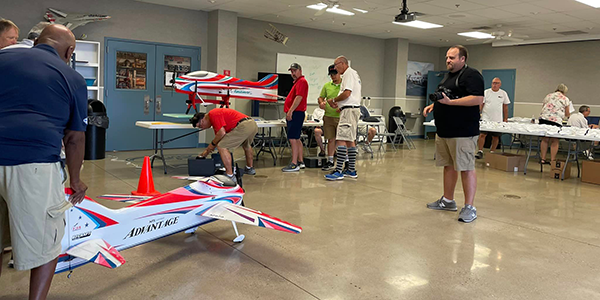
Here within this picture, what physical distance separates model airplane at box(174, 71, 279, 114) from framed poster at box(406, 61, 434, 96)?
760 cm

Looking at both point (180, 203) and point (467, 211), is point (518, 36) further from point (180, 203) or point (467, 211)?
point (180, 203)

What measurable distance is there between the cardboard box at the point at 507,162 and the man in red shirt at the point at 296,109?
354cm

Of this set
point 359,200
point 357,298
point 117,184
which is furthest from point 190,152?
point 357,298

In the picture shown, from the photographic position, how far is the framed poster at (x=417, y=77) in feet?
45.4

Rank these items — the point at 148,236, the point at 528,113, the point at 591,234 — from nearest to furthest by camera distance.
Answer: the point at 148,236 < the point at 591,234 < the point at 528,113

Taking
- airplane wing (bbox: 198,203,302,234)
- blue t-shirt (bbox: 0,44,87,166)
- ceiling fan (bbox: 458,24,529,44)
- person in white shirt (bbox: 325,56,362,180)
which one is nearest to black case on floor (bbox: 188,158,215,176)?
person in white shirt (bbox: 325,56,362,180)

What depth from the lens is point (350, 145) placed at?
20.6ft

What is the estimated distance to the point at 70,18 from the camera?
758cm

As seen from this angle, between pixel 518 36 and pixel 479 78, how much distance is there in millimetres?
8977

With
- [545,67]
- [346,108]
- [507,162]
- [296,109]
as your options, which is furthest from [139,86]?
[545,67]

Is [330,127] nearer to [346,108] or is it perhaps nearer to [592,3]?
[346,108]

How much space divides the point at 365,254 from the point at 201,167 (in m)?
3.18

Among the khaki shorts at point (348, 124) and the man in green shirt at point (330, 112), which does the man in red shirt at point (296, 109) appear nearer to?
the man in green shirt at point (330, 112)

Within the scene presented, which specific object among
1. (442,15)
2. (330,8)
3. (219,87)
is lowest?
(219,87)
